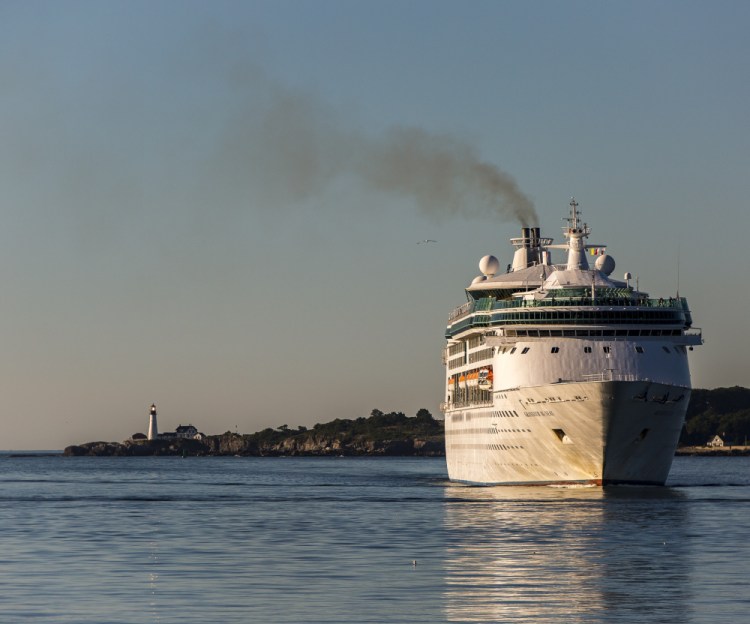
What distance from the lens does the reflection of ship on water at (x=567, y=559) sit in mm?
38531

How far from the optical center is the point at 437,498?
97500mm

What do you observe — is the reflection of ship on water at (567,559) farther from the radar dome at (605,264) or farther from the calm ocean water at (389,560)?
the radar dome at (605,264)

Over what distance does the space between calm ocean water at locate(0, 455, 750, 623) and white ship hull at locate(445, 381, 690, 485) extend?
2061 millimetres

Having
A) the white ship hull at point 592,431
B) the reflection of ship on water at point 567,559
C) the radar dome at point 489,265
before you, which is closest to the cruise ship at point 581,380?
the white ship hull at point 592,431

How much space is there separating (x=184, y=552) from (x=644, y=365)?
46777mm

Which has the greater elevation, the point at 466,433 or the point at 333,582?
the point at 466,433

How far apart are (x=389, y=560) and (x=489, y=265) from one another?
76876mm

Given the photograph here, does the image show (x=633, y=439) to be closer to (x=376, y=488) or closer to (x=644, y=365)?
(x=644, y=365)

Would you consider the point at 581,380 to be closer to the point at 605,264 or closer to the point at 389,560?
the point at 605,264

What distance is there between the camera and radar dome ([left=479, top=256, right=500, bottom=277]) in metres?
127

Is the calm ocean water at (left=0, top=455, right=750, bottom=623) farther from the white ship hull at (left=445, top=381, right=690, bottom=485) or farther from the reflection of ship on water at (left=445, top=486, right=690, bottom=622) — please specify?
the white ship hull at (left=445, top=381, right=690, bottom=485)

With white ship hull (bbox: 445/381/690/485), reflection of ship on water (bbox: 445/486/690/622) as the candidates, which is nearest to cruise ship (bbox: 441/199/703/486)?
white ship hull (bbox: 445/381/690/485)

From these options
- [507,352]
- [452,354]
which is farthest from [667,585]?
[452,354]

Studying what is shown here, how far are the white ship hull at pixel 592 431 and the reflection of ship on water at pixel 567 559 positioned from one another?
4522 mm
